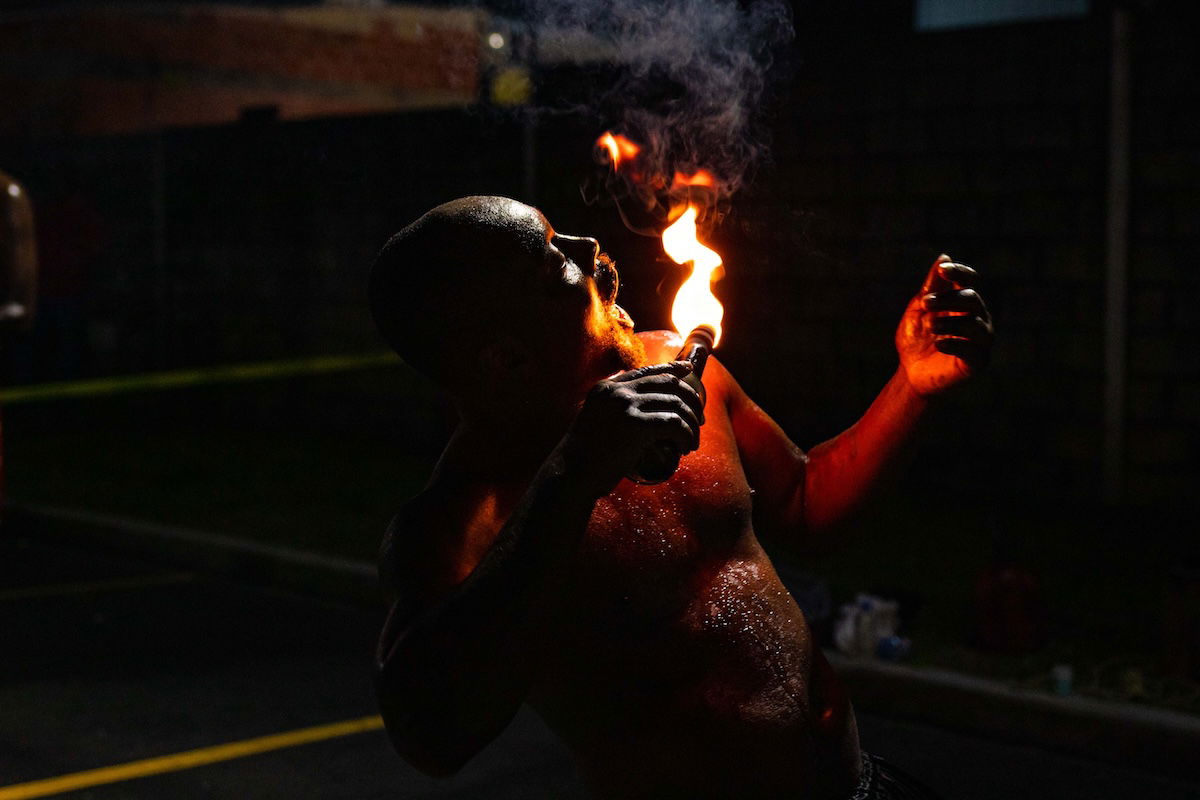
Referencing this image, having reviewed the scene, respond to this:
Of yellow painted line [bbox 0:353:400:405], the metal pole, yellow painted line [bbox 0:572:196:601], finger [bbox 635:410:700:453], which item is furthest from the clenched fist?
yellow painted line [bbox 0:353:400:405]

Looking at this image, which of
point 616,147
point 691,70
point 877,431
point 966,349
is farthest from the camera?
point 691,70

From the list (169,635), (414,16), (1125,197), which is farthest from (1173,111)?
(414,16)

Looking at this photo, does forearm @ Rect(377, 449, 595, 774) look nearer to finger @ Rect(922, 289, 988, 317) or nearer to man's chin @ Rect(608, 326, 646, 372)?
man's chin @ Rect(608, 326, 646, 372)

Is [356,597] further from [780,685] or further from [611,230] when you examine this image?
[780,685]

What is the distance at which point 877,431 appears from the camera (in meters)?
2.53

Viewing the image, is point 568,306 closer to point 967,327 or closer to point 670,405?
point 670,405

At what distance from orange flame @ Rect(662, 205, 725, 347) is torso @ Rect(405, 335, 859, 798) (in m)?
0.30

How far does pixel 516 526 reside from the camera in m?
1.96

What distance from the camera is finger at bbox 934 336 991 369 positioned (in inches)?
93.8

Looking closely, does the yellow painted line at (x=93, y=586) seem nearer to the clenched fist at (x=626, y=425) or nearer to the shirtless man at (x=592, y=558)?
the shirtless man at (x=592, y=558)

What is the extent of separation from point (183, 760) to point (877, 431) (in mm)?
3761

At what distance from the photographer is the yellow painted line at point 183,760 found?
16.7ft

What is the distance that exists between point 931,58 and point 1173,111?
5.40 feet

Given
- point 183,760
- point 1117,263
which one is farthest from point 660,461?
point 1117,263
